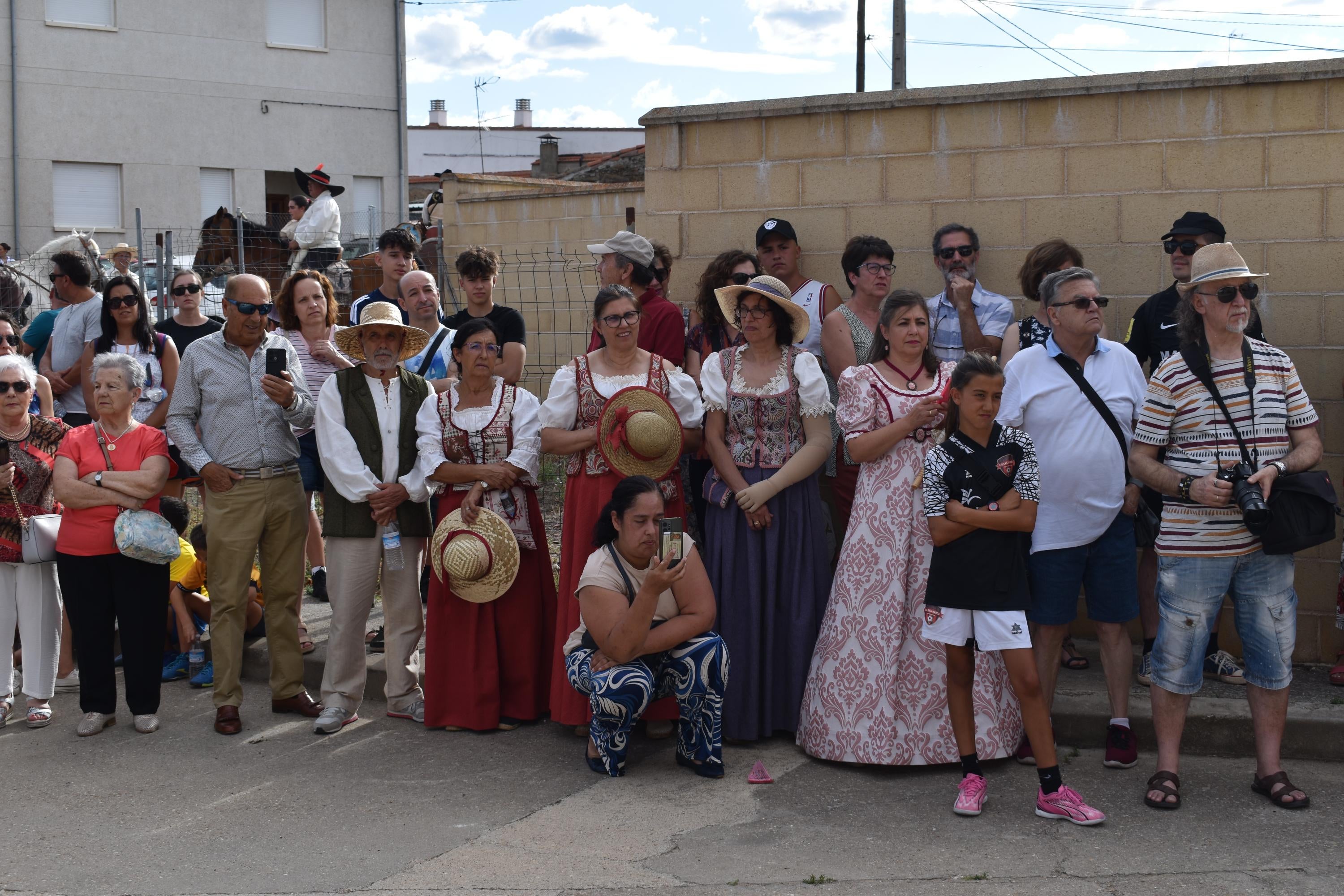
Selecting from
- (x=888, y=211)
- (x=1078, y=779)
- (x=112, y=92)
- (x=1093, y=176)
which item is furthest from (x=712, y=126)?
(x=112, y=92)

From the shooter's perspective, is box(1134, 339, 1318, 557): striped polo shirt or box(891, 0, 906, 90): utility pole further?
box(891, 0, 906, 90): utility pole

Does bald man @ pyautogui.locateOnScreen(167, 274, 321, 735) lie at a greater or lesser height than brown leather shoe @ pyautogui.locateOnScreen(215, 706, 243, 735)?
greater

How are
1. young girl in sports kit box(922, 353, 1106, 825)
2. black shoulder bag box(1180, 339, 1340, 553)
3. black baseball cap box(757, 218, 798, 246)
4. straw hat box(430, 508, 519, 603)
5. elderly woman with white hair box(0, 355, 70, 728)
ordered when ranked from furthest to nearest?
black baseball cap box(757, 218, 798, 246)
elderly woman with white hair box(0, 355, 70, 728)
straw hat box(430, 508, 519, 603)
young girl in sports kit box(922, 353, 1106, 825)
black shoulder bag box(1180, 339, 1340, 553)

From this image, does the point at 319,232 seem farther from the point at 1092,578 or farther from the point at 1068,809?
the point at 1068,809

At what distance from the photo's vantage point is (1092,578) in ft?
17.4

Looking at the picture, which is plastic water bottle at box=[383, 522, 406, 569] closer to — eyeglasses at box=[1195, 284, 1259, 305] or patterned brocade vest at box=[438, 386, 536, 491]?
patterned brocade vest at box=[438, 386, 536, 491]

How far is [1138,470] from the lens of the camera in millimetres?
4984

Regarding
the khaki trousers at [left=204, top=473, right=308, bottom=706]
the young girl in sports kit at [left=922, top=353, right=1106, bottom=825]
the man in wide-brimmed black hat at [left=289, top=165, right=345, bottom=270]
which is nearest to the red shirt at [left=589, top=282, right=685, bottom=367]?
the khaki trousers at [left=204, top=473, right=308, bottom=706]

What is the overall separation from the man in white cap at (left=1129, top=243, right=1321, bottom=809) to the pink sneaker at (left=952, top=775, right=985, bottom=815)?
642 millimetres

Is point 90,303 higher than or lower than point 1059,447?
higher

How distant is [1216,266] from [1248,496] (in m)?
0.89

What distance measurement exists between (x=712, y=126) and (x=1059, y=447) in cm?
310

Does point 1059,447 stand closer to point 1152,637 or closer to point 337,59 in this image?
point 1152,637

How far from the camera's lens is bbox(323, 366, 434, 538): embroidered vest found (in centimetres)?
616
